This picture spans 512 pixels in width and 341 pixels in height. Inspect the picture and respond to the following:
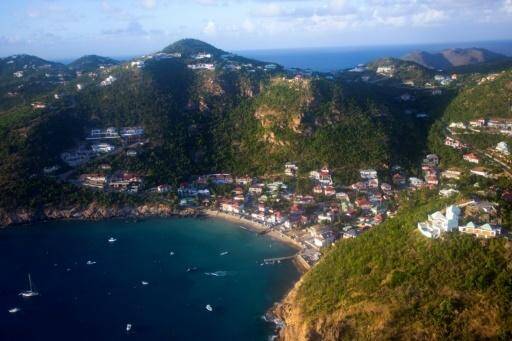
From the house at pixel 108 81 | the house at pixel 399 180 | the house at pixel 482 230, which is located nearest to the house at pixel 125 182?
the house at pixel 108 81

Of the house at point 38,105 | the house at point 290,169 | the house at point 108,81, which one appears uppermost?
the house at point 108,81

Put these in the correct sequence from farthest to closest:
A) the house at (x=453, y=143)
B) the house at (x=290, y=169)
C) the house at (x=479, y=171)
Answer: the house at (x=453, y=143)
the house at (x=290, y=169)
the house at (x=479, y=171)

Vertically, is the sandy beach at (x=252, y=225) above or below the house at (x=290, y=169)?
below

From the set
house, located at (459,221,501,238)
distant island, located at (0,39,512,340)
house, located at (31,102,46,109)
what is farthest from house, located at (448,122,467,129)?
house, located at (31,102,46,109)

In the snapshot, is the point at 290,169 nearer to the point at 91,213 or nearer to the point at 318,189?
the point at 318,189

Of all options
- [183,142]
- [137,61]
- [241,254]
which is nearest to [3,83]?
[137,61]

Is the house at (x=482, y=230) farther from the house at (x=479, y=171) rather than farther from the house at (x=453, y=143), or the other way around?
the house at (x=453, y=143)

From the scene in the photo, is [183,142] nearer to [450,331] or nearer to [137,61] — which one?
A: [137,61]
